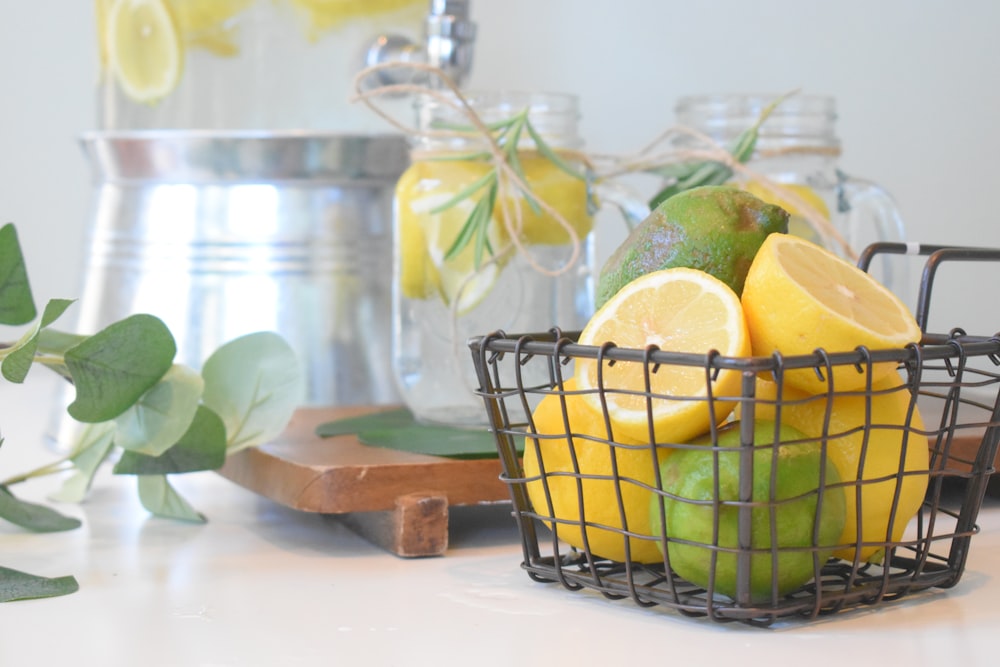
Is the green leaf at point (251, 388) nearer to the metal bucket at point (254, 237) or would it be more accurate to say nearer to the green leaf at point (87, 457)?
the green leaf at point (87, 457)

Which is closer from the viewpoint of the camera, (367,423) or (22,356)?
(22,356)

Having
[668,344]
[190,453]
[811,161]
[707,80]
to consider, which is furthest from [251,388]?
[707,80]

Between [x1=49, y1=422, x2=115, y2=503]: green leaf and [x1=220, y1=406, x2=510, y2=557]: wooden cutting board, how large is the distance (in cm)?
8

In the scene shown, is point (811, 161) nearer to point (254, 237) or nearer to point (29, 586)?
point (254, 237)

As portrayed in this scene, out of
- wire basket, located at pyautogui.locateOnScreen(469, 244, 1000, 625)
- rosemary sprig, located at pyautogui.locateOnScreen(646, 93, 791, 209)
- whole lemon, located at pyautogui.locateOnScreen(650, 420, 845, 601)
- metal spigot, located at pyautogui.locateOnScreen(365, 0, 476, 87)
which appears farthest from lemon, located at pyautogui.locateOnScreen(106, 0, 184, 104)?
whole lemon, located at pyautogui.locateOnScreen(650, 420, 845, 601)

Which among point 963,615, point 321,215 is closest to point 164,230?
point 321,215

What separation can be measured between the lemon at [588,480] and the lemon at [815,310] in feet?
0.20

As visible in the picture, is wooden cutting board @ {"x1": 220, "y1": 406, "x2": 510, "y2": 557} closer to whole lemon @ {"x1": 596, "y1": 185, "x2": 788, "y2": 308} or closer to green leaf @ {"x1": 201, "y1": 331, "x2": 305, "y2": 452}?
green leaf @ {"x1": 201, "y1": 331, "x2": 305, "y2": 452}

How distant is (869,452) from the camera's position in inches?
17.7

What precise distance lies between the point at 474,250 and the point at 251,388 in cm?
16

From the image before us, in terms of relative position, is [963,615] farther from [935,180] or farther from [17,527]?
[935,180]

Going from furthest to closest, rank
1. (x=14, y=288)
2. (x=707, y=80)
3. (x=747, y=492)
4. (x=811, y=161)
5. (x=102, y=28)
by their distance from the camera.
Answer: (x=707, y=80), (x=102, y=28), (x=811, y=161), (x=14, y=288), (x=747, y=492)

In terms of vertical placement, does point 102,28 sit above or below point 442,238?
above

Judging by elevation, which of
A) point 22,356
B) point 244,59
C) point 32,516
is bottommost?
point 32,516
